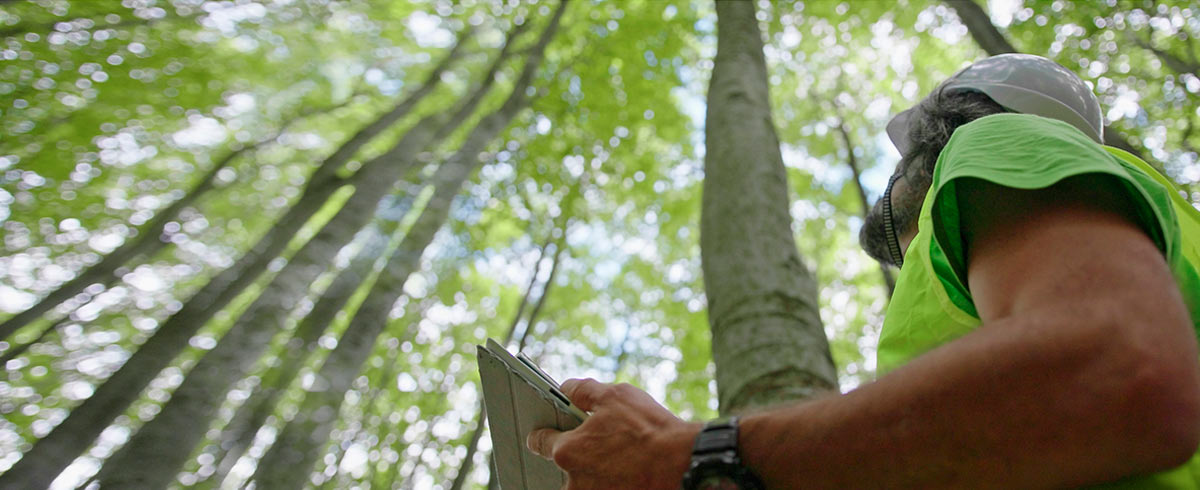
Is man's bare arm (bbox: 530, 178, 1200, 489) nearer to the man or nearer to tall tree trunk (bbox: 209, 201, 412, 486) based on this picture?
the man

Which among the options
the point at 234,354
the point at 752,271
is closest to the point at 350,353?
the point at 234,354

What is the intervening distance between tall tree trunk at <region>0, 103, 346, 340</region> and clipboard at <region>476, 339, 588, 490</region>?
27.1 ft

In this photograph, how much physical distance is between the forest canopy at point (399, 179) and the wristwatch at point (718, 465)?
3252 mm

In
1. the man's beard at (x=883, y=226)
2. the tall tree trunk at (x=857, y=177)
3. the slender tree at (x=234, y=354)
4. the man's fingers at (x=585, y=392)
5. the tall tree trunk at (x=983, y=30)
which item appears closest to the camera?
the man's fingers at (x=585, y=392)

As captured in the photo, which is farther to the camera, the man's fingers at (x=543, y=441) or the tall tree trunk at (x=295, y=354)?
the tall tree trunk at (x=295, y=354)

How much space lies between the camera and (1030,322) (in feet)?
2.06

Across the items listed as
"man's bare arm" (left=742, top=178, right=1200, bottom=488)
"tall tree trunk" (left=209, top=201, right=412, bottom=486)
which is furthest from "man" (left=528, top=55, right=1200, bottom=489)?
"tall tree trunk" (left=209, top=201, right=412, bottom=486)

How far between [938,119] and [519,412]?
1049mm

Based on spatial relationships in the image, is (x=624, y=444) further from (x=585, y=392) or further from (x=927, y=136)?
(x=927, y=136)

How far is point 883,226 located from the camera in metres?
1.48

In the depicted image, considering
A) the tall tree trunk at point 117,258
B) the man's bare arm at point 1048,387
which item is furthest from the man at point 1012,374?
the tall tree trunk at point 117,258

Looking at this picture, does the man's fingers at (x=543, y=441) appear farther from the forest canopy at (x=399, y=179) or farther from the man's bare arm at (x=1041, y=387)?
the forest canopy at (x=399, y=179)

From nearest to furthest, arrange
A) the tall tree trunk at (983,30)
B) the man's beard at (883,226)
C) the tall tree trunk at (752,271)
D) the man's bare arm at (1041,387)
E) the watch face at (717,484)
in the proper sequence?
1. the man's bare arm at (1041,387)
2. the watch face at (717,484)
3. the man's beard at (883,226)
4. the tall tree trunk at (752,271)
5. the tall tree trunk at (983,30)

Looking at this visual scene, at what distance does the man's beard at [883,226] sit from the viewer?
1353 millimetres
